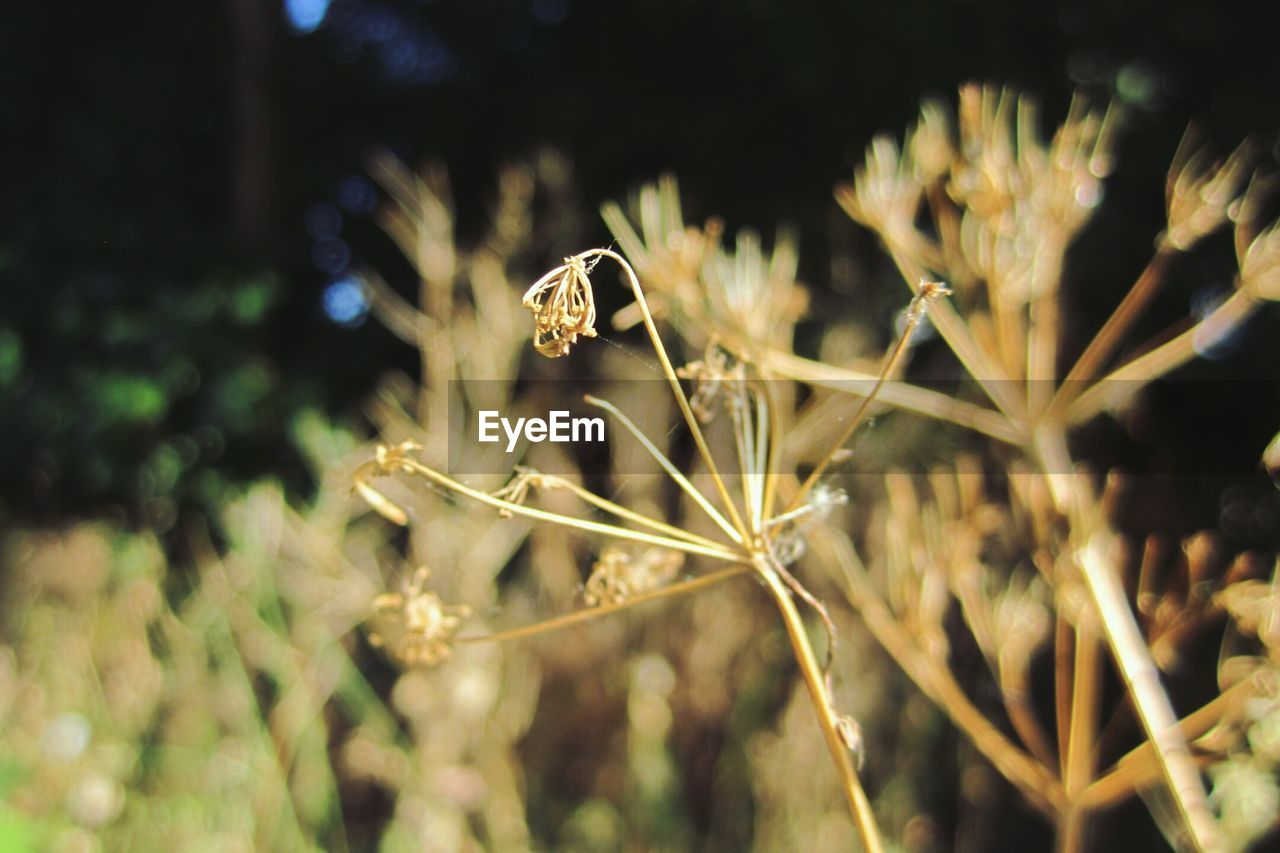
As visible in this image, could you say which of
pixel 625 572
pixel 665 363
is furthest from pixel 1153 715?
pixel 665 363

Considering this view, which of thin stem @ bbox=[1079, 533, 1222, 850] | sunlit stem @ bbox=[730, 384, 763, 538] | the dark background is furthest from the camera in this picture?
the dark background

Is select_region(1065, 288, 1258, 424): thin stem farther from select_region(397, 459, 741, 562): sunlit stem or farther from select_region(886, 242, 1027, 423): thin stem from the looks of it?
select_region(397, 459, 741, 562): sunlit stem

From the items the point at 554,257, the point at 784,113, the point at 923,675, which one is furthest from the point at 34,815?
the point at 784,113

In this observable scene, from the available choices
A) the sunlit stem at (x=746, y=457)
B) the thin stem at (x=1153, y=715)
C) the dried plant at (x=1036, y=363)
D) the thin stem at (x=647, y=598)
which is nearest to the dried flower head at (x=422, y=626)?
the thin stem at (x=647, y=598)

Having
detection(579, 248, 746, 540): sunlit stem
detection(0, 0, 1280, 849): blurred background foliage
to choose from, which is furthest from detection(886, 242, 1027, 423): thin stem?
detection(0, 0, 1280, 849): blurred background foliage

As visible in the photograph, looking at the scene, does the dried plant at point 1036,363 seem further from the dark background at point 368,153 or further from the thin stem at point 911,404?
the dark background at point 368,153

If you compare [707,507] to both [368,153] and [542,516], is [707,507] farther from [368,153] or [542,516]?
[368,153]
